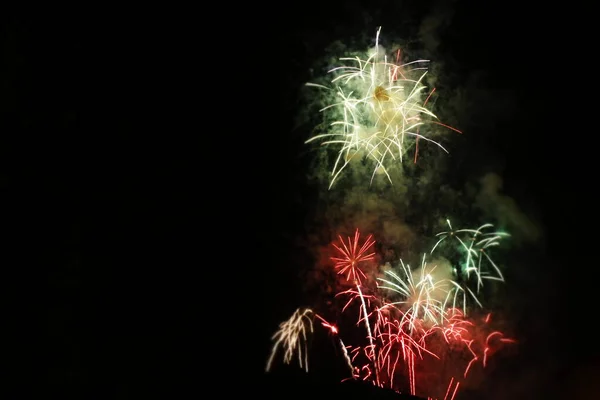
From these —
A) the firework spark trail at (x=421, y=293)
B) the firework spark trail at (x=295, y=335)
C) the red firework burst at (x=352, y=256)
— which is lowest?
the firework spark trail at (x=295, y=335)

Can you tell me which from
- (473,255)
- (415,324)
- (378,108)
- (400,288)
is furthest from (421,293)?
(378,108)

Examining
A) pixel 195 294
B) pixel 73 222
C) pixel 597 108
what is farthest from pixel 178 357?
pixel 597 108

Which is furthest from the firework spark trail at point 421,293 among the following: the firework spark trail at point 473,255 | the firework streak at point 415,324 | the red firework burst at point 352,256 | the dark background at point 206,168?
the dark background at point 206,168

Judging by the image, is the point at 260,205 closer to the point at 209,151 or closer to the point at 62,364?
the point at 209,151

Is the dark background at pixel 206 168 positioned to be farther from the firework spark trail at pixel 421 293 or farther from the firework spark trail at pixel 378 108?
the firework spark trail at pixel 421 293

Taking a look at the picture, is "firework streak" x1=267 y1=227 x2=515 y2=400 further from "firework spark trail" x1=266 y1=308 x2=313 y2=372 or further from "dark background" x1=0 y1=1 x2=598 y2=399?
"dark background" x1=0 y1=1 x2=598 y2=399

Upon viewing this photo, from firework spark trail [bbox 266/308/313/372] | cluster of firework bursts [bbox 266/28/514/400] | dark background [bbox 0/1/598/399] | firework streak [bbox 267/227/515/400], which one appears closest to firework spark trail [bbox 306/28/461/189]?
cluster of firework bursts [bbox 266/28/514/400]

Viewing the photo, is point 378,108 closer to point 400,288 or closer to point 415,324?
point 400,288

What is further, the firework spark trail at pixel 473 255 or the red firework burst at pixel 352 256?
the red firework burst at pixel 352 256
